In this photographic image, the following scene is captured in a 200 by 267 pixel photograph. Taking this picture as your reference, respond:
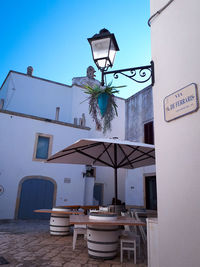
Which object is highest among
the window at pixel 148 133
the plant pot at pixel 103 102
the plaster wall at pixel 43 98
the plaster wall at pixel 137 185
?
the plaster wall at pixel 43 98

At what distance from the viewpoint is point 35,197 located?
11.1 meters

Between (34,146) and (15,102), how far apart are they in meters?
5.45

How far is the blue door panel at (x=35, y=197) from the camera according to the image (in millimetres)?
10688

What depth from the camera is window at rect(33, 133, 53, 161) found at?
1162 cm

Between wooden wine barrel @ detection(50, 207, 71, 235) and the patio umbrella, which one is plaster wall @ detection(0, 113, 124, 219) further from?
the patio umbrella

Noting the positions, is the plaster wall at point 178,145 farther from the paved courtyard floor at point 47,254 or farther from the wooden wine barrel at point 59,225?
the wooden wine barrel at point 59,225

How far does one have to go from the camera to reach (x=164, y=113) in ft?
7.98

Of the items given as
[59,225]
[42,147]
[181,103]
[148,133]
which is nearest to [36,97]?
[42,147]

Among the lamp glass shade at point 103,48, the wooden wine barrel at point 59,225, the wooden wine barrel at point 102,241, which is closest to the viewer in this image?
the lamp glass shade at point 103,48

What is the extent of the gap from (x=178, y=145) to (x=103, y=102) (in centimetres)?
179

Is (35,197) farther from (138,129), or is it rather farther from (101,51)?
(101,51)

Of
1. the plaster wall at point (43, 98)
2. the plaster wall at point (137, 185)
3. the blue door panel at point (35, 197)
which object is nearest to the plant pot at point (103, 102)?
the plaster wall at point (137, 185)

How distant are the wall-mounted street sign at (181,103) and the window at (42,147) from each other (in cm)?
1012

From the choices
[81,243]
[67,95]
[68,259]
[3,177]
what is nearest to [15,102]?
[67,95]
